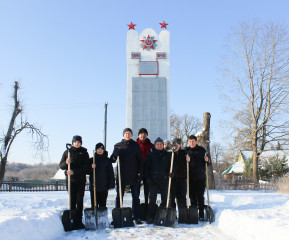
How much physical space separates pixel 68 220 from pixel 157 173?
1728 mm

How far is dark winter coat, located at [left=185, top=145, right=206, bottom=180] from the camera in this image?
5.43m

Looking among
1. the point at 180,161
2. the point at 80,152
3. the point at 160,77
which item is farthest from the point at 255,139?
the point at 80,152

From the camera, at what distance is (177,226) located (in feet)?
15.9

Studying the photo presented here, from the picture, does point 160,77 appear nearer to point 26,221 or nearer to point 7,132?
point 26,221

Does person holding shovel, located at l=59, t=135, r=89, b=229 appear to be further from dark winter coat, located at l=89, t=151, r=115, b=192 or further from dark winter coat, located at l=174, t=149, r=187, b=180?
dark winter coat, located at l=174, t=149, r=187, b=180

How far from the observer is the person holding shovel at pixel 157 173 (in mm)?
5215

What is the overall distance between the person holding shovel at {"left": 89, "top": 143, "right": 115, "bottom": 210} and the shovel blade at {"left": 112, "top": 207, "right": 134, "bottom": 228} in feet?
1.19

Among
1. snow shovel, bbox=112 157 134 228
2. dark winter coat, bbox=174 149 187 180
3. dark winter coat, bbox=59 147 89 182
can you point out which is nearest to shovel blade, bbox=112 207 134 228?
snow shovel, bbox=112 157 134 228

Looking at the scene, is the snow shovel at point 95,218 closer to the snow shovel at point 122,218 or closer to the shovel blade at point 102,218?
the shovel blade at point 102,218

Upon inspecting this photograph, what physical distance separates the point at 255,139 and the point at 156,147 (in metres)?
15.5

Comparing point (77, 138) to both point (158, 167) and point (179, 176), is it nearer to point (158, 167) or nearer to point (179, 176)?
point (158, 167)

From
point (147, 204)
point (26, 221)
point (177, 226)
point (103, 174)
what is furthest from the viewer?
point (147, 204)

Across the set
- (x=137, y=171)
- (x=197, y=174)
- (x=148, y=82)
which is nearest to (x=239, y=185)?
(x=148, y=82)

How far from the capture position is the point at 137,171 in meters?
5.27
